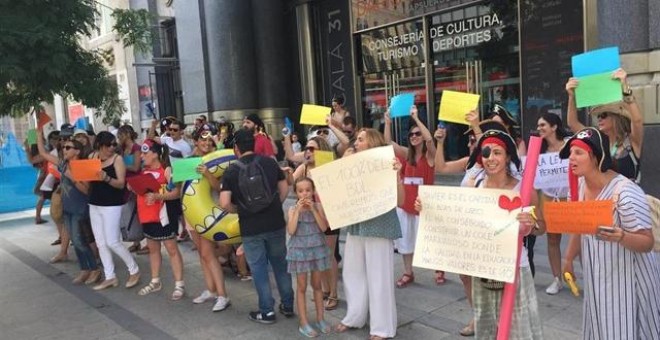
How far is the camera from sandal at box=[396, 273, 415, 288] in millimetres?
5605

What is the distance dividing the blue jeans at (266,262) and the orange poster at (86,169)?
6.80 ft

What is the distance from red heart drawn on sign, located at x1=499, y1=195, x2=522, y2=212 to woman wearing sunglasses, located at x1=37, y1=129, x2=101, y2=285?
4.89 m

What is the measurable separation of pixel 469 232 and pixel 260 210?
214 cm

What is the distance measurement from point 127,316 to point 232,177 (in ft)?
6.29

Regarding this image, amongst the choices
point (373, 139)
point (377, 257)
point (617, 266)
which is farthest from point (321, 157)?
point (617, 266)

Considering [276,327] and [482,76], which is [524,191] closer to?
[276,327]

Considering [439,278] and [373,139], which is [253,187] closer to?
[373,139]

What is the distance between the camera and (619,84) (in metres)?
3.63

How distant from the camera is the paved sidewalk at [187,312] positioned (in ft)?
15.1

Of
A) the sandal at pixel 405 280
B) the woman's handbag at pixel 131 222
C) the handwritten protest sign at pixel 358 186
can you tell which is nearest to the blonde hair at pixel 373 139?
the handwritten protest sign at pixel 358 186

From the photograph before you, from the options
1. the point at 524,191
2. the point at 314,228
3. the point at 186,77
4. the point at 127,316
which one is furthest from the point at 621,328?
the point at 186,77

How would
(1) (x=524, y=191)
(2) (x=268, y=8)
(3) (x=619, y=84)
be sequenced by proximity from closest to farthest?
1. (1) (x=524, y=191)
2. (3) (x=619, y=84)
3. (2) (x=268, y=8)

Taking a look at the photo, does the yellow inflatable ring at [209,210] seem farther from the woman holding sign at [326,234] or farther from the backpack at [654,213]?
the backpack at [654,213]

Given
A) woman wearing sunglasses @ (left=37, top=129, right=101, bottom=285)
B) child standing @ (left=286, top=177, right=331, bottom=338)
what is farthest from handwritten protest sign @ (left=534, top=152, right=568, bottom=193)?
woman wearing sunglasses @ (left=37, top=129, right=101, bottom=285)
